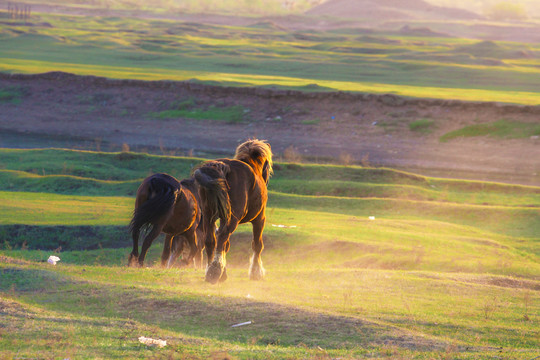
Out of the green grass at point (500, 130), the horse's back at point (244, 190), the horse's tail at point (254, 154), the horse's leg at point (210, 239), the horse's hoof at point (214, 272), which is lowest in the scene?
the green grass at point (500, 130)

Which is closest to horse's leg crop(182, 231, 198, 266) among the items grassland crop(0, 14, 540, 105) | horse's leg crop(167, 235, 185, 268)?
horse's leg crop(167, 235, 185, 268)

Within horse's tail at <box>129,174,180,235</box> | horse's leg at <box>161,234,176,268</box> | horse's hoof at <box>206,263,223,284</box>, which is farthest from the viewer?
horse's leg at <box>161,234,176,268</box>

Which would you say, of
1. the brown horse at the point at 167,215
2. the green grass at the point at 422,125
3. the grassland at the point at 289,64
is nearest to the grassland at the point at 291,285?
the brown horse at the point at 167,215

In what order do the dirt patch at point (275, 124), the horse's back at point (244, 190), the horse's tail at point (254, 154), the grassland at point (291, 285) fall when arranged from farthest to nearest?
the dirt patch at point (275, 124) < the horse's tail at point (254, 154) < the horse's back at point (244, 190) < the grassland at point (291, 285)

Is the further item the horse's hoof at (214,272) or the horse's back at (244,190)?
the horse's back at (244,190)

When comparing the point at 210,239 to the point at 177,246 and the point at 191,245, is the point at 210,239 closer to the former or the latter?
the point at 191,245

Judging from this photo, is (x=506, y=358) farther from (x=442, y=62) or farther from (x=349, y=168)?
(x=442, y=62)

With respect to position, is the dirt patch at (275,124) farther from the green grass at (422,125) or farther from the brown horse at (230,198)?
the brown horse at (230,198)

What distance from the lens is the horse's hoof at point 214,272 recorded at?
983cm

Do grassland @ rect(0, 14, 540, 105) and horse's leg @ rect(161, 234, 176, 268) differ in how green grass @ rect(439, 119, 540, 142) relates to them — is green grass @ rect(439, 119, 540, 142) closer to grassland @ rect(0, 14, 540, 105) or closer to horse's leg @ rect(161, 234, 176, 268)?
grassland @ rect(0, 14, 540, 105)

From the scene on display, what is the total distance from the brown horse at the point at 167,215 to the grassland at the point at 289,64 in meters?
32.5

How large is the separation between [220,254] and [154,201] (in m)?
3.00

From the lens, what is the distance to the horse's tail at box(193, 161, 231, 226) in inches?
375

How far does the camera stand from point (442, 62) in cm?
7788
